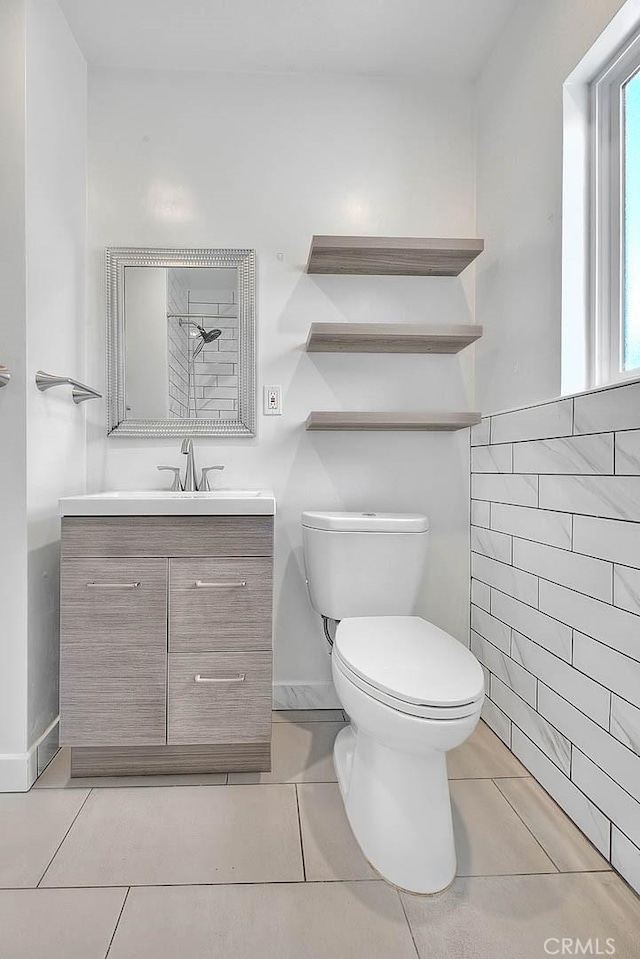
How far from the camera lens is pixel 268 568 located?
184cm

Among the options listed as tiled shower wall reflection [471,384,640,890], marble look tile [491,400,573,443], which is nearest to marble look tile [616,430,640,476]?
tiled shower wall reflection [471,384,640,890]

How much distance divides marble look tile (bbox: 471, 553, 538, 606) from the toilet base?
24.3 inches

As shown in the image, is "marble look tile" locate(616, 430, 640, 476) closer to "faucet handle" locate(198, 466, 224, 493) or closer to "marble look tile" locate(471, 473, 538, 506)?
"marble look tile" locate(471, 473, 538, 506)

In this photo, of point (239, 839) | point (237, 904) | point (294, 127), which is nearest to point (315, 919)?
point (237, 904)

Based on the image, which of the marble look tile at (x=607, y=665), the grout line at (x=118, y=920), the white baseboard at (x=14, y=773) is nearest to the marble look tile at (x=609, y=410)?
the marble look tile at (x=607, y=665)

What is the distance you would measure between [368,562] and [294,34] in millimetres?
1829

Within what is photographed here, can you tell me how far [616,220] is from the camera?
171 centimetres

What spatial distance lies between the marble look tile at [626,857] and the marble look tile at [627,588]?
1.66ft

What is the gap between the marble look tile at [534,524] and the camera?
1.69 metres

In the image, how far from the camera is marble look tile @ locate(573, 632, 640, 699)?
137 cm

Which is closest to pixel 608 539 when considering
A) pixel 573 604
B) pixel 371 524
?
pixel 573 604

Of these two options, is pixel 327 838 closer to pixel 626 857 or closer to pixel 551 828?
pixel 551 828

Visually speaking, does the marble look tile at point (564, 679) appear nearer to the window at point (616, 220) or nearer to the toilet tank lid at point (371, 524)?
the toilet tank lid at point (371, 524)

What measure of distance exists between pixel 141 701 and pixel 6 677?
15.7 inches
